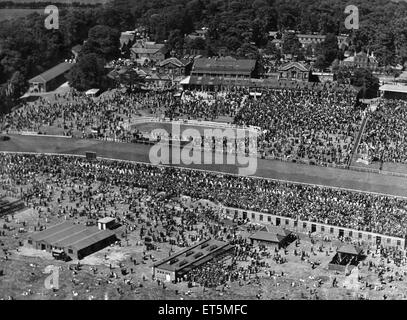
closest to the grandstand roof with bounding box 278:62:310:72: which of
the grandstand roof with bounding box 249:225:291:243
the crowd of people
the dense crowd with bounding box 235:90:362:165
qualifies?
the crowd of people

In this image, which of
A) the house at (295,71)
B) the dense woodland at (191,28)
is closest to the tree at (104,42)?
the dense woodland at (191,28)

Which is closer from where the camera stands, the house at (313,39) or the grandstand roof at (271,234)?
the grandstand roof at (271,234)

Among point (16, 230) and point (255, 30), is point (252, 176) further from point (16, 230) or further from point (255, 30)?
point (255, 30)

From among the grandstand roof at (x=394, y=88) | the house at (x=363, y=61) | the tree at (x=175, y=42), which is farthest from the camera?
the tree at (x=175, y=42)

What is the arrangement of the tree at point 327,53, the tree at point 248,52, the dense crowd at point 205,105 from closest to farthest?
the dense crowd at point 205,105, the tree at point 248,52, the tree at point 327,53

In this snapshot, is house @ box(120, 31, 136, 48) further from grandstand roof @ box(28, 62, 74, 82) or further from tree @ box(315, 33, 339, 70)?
tree @ box(315, 33, 339, 70)

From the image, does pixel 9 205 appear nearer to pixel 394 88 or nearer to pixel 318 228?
pixel 318 228

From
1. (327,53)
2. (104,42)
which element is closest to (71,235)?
(104,42)

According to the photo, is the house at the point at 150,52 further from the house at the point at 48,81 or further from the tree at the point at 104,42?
the house at the point at 48,81
